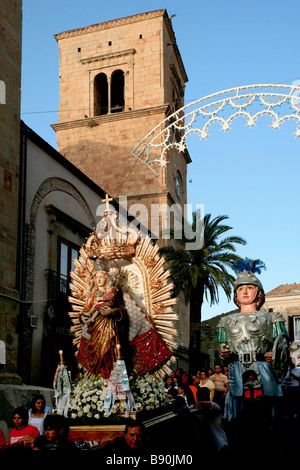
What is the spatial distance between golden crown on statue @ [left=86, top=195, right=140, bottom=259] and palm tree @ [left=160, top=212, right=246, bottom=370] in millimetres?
12494

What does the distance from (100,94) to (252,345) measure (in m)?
28.4

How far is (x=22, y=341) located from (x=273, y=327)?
9.33 m

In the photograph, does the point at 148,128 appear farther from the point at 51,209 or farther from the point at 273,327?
the point at 273,327

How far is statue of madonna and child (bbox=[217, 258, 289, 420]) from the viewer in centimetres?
717

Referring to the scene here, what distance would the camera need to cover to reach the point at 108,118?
3167 centimetres

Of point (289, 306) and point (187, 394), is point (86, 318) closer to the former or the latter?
point (187, 394)

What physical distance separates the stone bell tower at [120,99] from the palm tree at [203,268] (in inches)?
302

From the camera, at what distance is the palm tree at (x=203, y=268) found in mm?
21234

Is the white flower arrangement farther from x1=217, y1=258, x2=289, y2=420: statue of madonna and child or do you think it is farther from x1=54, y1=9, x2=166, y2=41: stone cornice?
x1=54, y1=9, x2=166, y2=41: stone cornice

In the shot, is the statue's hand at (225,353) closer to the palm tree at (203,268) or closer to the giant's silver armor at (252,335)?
the giant's silver armor at (252,335)

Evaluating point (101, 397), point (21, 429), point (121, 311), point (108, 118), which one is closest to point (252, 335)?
point (121, 311)

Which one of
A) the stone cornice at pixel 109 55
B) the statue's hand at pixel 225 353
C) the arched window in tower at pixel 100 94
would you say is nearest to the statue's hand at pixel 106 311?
the statue's hand at pixel 225 353

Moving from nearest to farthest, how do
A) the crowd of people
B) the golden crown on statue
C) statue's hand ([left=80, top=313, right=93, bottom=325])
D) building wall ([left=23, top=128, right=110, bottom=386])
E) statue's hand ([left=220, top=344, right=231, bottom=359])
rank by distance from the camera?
the crowd of people, statue's hand ([left=220, top=344, right=231, bottom=359]), statue's hand ([left=80, top=313, right=93, bottom=325]), the golden crown on statue, building wall ([left=23, top=128, right=110, bottom=386])

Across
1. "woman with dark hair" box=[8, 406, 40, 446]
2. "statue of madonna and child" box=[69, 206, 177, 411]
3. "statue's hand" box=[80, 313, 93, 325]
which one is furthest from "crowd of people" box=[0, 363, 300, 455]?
"statue's hand" box=[80, 313, 93, 325]
